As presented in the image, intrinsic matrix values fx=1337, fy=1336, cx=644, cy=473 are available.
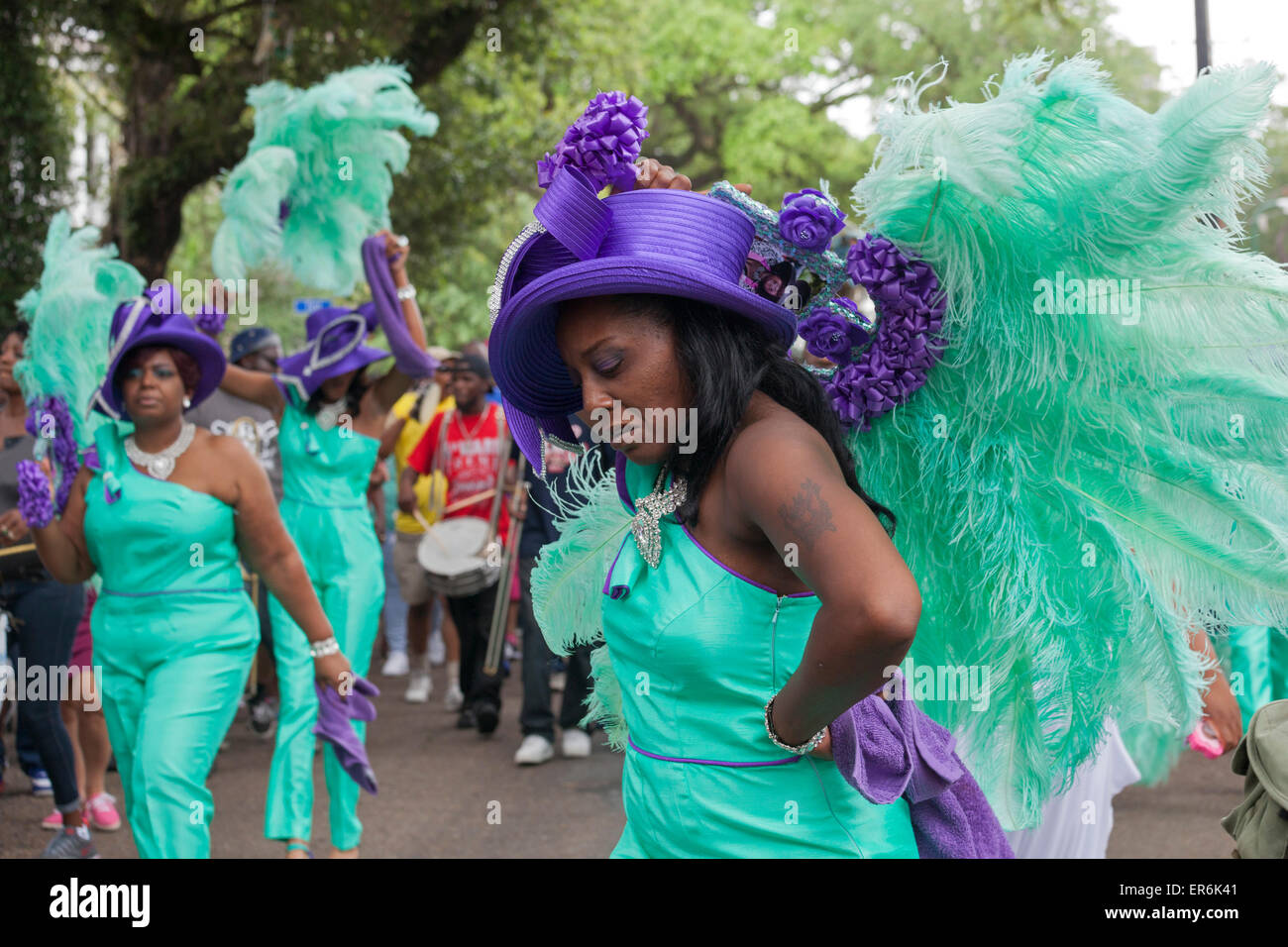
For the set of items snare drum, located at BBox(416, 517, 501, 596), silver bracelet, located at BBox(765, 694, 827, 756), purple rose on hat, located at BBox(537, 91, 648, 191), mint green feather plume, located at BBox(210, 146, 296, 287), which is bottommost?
snare drum, located at BBox(416, 517, 501, 596)

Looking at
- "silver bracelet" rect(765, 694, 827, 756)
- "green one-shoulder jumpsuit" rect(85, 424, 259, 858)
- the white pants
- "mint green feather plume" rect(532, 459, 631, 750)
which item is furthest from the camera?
"green one-shoulder jumpsuit" rect(85, 424, 259, 858)

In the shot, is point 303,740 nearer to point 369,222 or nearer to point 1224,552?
point 369,222

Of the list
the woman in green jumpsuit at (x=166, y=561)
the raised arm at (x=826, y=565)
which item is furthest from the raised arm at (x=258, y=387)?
the raised arm at (x=826, y=565)

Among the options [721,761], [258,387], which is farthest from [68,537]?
[721,761]

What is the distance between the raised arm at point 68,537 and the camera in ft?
14.6

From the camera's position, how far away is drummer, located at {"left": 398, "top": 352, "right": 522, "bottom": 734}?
27.4 feet

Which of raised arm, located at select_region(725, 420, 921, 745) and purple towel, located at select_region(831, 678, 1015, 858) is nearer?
raised arm, located at select_region(725, 420, 921, 745)

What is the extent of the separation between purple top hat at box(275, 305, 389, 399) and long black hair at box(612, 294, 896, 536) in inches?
164

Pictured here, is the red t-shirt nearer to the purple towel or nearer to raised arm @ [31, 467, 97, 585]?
raised arm @ [31, 467, 97, 585]

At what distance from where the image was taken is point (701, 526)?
6.49ft

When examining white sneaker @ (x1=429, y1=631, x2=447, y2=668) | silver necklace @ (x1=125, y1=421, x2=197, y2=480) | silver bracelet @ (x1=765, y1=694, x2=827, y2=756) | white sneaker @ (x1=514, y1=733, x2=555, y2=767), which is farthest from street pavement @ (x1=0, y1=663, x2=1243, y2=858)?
silver bracelet @ (x1=765, y1=694, x2=827, y2=756)

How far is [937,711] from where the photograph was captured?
95.1 inches
